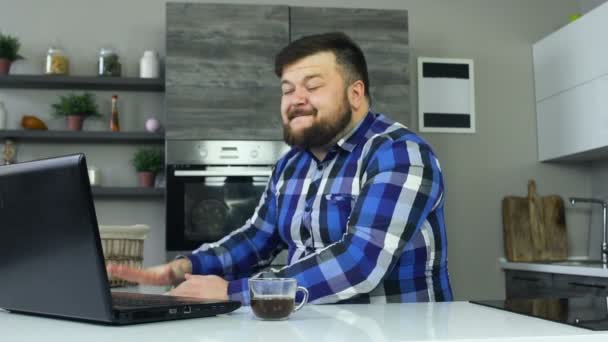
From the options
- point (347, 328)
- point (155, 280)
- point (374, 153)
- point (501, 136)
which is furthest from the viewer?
point (501, 136)

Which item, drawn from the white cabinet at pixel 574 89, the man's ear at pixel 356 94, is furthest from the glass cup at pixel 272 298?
the white cabinet at pixel 574 89

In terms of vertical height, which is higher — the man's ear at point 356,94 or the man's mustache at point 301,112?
the man's ear at point 356,94

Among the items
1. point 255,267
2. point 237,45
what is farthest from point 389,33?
point 255,267

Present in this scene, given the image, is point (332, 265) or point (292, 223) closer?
point (332, 265)

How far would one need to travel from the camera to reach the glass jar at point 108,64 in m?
3.74

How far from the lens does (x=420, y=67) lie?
4094mm

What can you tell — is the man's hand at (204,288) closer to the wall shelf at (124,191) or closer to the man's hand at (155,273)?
the man's hand at (155,273)

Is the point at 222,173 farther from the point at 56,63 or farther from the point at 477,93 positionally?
the point at 477,93

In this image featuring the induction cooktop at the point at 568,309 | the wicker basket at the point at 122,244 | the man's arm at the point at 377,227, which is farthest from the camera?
the wicker basket at the point at 122,244

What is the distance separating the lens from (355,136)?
1.87 m

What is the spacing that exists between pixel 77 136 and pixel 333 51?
2.18 meters

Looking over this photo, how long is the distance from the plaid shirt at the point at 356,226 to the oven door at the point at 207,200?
4.67ft

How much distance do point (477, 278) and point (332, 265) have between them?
2.76 m

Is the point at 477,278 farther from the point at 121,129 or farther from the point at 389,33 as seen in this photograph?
the point at 121,129
